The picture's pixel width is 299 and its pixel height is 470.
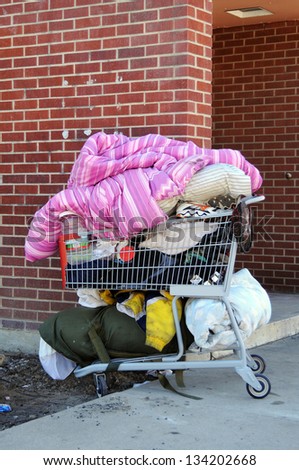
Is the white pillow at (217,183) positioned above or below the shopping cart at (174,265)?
above

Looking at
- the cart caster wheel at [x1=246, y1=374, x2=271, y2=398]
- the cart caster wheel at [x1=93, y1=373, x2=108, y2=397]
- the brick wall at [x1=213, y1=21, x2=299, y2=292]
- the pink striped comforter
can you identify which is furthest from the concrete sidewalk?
the brick wall at [x1=213, y1=21, x2=299, y2=292]

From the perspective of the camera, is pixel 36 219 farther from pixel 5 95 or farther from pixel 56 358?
pixel 5 95

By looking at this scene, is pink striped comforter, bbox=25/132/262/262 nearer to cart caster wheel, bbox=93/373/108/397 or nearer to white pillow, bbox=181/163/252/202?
white pillow, bbox=181/163/252/202

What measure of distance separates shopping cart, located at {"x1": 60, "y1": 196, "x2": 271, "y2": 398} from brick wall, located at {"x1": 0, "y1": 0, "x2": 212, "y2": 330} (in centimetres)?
117

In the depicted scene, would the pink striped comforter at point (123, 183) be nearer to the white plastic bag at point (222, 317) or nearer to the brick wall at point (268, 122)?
the white plastic bag at point (222, 317)

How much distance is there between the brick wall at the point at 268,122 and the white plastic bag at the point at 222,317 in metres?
4.24

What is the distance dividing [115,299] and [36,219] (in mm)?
784

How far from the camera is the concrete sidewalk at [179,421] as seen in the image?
4.31 m

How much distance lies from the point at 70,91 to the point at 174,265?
2088 millimetres

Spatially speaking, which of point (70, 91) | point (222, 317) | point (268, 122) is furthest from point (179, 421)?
point (268, 122)

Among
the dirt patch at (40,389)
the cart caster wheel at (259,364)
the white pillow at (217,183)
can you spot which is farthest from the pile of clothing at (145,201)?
the cart caster wheel at (259,364)

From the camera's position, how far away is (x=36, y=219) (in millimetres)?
5555

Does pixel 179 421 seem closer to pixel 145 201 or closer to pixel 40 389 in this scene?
pixel 145 201

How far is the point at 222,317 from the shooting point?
16.7 feet
